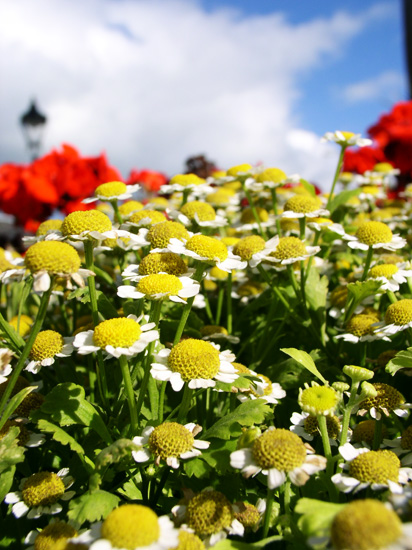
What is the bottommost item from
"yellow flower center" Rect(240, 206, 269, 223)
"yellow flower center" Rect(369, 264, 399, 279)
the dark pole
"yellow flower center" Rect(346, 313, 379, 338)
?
"yellow flower center" Rect(346, 313, 379, 338)

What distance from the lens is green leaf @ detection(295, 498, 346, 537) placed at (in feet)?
2.40

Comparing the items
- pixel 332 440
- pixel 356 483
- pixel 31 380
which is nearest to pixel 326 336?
pixel 332 440

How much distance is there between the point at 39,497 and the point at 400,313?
3.07ft

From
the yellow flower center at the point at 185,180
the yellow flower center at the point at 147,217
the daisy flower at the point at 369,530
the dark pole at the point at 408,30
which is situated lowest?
the daisy flower at the point at 369,530

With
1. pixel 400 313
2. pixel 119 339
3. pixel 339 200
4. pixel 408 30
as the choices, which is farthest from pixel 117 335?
pixel 408 30

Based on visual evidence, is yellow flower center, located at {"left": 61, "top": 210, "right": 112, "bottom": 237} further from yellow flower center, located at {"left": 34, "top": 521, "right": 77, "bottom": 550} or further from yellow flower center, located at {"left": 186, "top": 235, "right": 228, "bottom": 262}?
yellow flower center, located at {"left": 34, "top": 521, "right": 77, "bottom": 550}

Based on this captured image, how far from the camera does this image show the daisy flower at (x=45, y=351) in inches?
49.9

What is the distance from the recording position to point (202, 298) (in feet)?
5.81

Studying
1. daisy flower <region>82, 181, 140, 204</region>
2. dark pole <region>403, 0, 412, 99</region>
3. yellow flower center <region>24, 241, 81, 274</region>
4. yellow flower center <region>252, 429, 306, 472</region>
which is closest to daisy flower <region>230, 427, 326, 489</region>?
yellow flower center <region>252, 429, 306, 472</region>

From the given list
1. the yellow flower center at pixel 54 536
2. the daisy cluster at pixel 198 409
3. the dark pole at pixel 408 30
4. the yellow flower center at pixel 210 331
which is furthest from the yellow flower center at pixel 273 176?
the dark pole at pixel 408 30

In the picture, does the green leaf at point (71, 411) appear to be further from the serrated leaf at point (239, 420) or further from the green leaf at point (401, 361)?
the green leaf at point (401, 361)

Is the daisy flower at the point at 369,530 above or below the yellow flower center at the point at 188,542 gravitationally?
above

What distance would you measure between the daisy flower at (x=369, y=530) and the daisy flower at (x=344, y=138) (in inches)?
62.7

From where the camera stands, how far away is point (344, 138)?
80.4 inches
